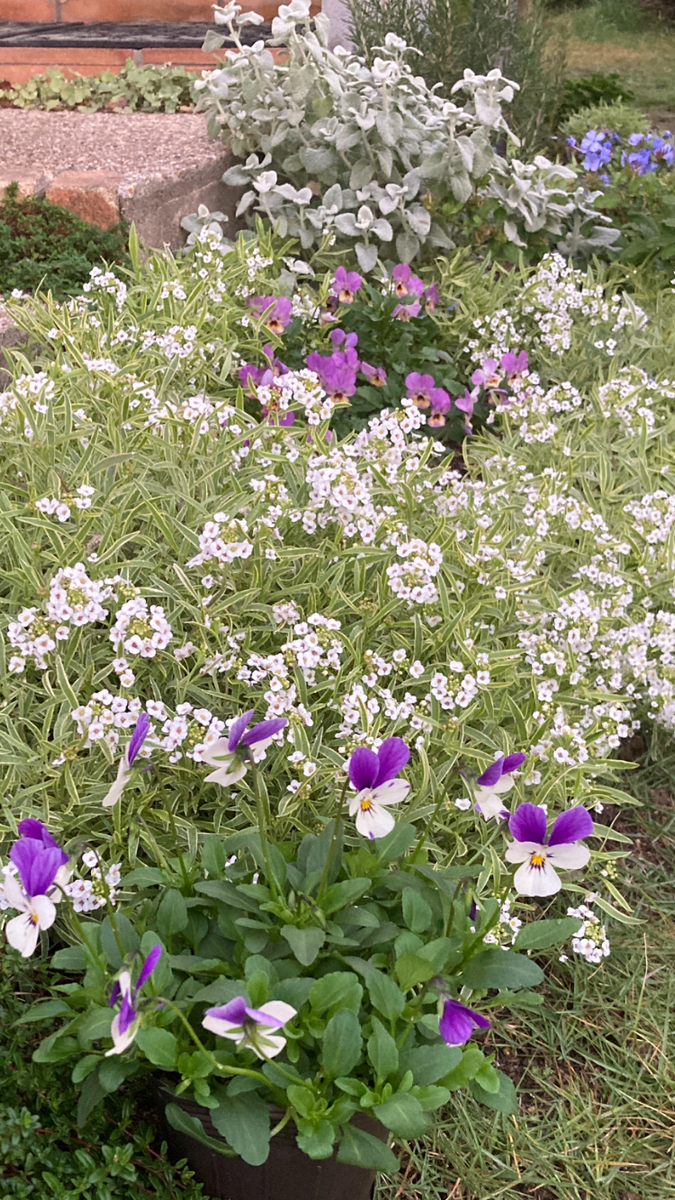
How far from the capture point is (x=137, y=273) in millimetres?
3246

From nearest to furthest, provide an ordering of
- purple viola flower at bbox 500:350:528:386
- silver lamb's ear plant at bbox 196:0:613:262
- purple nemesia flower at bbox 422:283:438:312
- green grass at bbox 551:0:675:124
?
purple viola flower at bbox 500:350:528:386
purple nemesia flower at bbox 422:283:438:312
silver lamb's ear plant at bbox 196:0:613:262
green grass at bbox 551:0:675:124

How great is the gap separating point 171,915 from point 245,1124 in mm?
304

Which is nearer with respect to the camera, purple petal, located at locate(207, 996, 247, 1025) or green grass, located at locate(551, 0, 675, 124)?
purple petal, located at locate(207, 996, 247, 1025)

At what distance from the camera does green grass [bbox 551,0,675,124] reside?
1247cm

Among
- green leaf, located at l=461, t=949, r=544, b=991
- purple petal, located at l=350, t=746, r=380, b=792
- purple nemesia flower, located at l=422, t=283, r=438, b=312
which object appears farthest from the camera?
purple nemesia flower, located at l=422, t=283, r=438, b=312

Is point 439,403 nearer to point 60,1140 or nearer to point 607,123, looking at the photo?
point 60,1140

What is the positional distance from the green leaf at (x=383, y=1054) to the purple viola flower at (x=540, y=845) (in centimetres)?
26

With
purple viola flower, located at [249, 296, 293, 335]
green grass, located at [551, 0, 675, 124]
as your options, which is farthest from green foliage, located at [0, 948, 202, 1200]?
green grass, located at [551, 0, 675, 124]

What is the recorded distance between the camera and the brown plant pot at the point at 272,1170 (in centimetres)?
138

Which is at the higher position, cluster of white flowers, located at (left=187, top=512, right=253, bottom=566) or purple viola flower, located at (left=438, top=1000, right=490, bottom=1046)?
cluster of white flowers, located at (left=187, top=512, right=253, bottom=566)

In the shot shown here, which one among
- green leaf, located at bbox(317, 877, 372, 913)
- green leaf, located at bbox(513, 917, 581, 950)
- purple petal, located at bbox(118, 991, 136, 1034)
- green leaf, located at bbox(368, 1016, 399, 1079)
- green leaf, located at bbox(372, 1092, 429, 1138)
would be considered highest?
purple petal, located at bbox(118, 991, 136, 1034)

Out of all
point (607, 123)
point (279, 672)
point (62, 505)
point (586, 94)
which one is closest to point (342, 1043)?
point (279, 672)

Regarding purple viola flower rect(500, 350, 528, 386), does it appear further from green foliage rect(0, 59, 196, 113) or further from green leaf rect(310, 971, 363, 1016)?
green foliage rect(0, 59, 196, 113)

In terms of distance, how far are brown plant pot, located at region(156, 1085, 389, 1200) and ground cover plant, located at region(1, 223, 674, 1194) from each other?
0.37 ft
